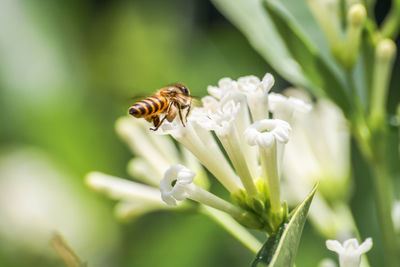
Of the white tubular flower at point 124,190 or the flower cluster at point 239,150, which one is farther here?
the white tubular flower at point 124,190

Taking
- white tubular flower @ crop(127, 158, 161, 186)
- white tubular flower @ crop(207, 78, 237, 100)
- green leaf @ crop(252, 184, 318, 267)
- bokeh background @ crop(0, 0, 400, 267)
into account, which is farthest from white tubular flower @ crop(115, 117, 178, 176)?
bokeh background @ crop(0, 0, 400, 267)

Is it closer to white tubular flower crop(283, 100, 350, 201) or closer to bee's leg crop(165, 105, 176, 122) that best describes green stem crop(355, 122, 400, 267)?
white tubular flower crop(283, 100, 350, 201)

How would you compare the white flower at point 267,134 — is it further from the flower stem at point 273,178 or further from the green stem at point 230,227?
the green stem at point 230,227

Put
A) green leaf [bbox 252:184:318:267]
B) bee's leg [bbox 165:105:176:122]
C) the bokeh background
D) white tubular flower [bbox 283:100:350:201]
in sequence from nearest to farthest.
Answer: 1. green leaf [bbox 252:184:318:267]
2. bee's leg [bbox 165:105:176:122]
3. white tubular flower [bbox 283:100:350:201]
4. the bokeh background

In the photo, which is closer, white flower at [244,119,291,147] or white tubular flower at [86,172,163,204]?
white flower at [244,119,291,147]

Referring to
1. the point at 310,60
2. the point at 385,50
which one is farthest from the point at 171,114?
the point at 385,50

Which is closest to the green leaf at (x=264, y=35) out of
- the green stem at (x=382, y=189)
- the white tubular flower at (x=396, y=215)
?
the green stem at (x=382, y=189)

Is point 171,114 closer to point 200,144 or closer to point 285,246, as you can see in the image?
point 200,144

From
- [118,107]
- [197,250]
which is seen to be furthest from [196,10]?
[197,250]
